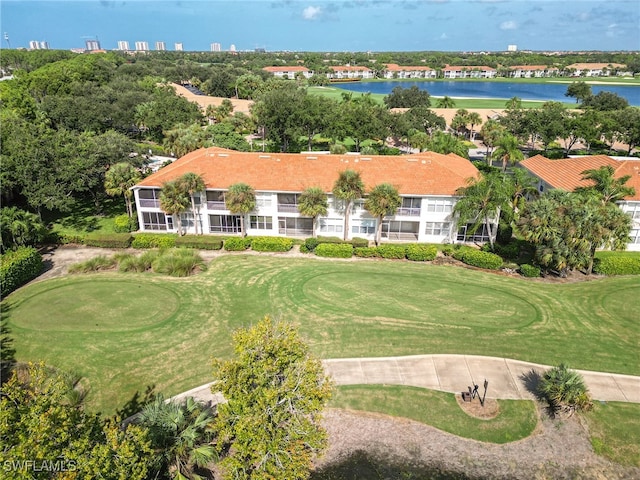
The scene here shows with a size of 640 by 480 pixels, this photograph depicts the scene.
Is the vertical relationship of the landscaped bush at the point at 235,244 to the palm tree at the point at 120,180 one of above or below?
below

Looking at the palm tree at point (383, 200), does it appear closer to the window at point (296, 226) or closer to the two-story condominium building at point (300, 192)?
the two-story condominium building at point (300, 192)

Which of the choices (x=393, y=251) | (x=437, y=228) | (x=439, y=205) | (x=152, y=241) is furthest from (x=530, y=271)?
(x=152, y=241)

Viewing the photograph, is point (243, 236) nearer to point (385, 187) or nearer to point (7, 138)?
point (385, 187)

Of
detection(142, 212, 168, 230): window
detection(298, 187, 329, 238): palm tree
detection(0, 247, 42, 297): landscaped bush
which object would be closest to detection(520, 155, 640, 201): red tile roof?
detection(298, 187, 329, 238): palm tree

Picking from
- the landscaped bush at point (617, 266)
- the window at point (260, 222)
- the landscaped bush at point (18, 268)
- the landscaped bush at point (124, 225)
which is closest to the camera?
the landscaped bush at point (18, 268)

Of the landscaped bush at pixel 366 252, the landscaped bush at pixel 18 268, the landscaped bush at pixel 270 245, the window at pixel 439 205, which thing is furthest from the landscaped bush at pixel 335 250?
the landscaped bush at pixel 18 268

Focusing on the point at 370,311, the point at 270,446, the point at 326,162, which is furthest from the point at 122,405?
the point at 326,162
